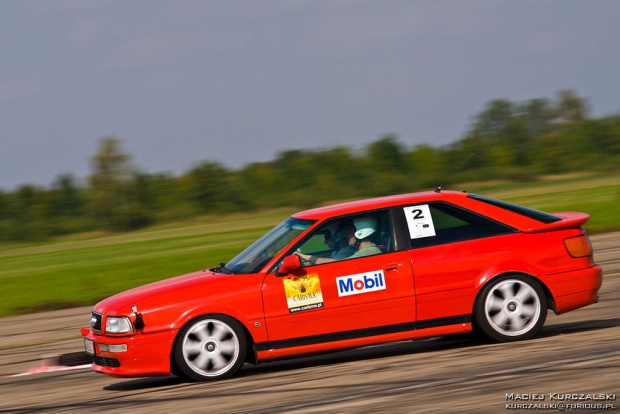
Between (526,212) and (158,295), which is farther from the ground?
(526,212)

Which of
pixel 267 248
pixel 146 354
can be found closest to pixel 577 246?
pixel 267 248

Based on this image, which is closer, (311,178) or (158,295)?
(158,295)

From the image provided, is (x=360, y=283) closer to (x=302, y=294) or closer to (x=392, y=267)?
(x=392, y=267)

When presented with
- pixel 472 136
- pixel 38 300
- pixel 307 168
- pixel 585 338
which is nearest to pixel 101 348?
pixel 585 338

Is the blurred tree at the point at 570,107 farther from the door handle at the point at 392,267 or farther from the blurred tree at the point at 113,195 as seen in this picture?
the door handle at the point at 392,267

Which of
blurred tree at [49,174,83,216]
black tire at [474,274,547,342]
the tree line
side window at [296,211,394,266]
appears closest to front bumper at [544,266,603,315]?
black tire at [474,274,547,342]

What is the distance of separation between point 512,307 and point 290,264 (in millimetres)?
1995

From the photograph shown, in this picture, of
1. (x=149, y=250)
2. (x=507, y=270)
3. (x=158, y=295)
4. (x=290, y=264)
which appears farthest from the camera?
(x=149, y=250)

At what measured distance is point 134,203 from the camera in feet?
179

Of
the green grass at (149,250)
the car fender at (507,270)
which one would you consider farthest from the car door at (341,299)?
the green grass at (149,250)

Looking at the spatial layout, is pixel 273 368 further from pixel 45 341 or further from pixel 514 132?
pixel 514 132

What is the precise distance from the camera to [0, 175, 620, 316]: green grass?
1880 cm

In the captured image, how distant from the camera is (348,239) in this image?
7.96 m

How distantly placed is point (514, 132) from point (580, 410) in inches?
1991
